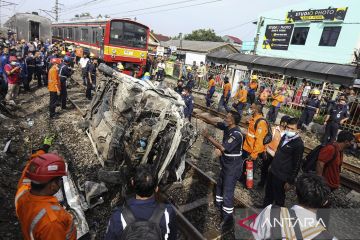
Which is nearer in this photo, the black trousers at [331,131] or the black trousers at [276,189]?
the black trousers at [276,189]

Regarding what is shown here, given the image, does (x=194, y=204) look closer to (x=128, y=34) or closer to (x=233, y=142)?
(x=233, y=142)

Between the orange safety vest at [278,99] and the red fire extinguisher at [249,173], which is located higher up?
the orange safety vest at [278,99]

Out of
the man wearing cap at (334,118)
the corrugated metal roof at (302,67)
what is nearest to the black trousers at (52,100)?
the man wearing cap at (334,118)

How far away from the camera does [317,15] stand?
830 inches

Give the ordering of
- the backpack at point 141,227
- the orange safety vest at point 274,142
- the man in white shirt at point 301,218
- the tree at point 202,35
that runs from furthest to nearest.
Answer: the tree at point 202,35
the orange safety vest at point 274,142
the man in white shirt at point 301,218
the backpack at point 141,227

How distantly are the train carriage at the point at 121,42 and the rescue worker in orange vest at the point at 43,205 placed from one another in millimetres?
13422

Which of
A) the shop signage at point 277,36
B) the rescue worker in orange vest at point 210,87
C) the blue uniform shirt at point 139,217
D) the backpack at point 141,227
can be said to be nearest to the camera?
the backpack at point 141,227

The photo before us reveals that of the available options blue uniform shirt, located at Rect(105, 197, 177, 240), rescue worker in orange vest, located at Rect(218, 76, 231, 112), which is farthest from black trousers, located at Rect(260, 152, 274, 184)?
rescue worker in orange vest, located at Rect(218, 76, 231, 112)

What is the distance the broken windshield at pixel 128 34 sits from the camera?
14695 mm

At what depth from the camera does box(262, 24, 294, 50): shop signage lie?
2364cm

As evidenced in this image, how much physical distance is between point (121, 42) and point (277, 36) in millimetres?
16249

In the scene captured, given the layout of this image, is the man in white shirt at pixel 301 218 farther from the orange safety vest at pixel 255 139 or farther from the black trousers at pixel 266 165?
the black trousers at pixel 266 165

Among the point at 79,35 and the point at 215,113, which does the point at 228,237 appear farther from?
the point at 79,35

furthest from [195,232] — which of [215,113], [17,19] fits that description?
[17,19]
